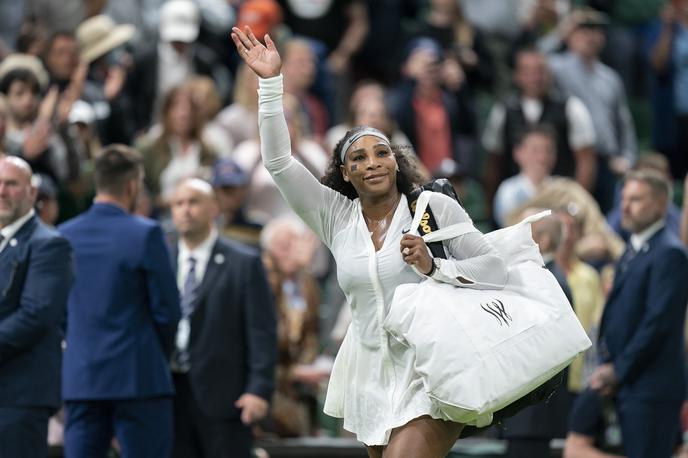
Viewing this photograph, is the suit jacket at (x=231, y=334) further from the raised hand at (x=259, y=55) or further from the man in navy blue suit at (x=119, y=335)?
the raised hand at (x=259, y=55)

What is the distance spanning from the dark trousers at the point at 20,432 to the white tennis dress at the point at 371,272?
1.72 meters

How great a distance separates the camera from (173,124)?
11945 mm

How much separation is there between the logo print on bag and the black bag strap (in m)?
0.28

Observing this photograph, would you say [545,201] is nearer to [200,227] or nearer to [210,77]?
[200,227]

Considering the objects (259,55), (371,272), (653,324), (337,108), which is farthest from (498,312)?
(337,108)

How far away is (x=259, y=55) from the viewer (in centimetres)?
648

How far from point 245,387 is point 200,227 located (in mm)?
960

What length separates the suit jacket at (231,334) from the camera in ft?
28.8

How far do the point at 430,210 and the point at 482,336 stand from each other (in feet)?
1.90

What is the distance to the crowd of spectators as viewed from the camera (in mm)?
10633

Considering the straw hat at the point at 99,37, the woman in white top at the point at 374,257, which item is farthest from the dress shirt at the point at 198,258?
the straw hat at the point at 99,37

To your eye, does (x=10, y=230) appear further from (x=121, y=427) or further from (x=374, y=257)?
(x=374, y=257)

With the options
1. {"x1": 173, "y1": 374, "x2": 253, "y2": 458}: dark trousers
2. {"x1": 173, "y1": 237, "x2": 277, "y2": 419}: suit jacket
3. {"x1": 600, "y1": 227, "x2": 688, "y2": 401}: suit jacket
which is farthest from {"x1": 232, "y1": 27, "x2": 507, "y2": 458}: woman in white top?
{"x1": 600, "y1": 227, "x2": 688, "y2": 401}: suit jacket

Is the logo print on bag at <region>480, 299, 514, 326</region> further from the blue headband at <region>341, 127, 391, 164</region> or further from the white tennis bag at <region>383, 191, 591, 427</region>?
the blue headband at <region>341, 127, 391, 164</region>
